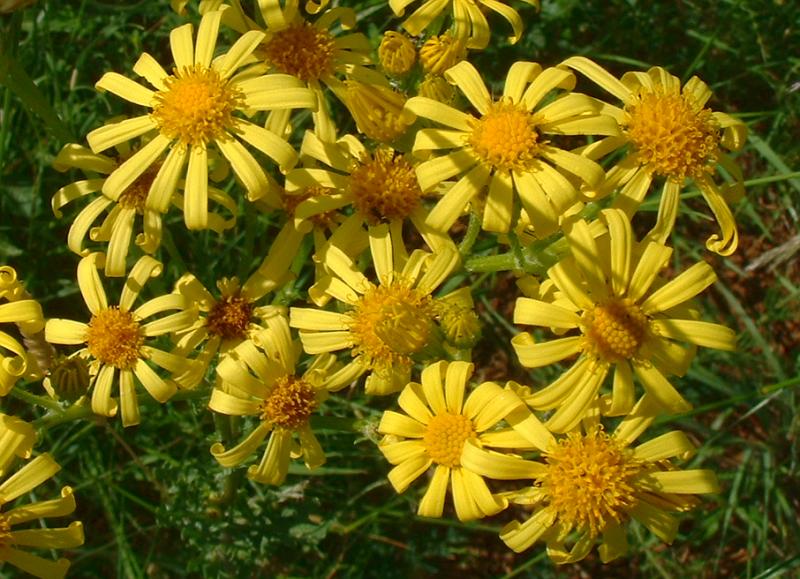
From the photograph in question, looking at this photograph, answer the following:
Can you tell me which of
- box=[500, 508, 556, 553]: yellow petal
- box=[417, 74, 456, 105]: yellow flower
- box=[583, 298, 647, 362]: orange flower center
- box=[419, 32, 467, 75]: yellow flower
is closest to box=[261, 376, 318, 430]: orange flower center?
box=[500, 508, 556, 553]: yellow petal

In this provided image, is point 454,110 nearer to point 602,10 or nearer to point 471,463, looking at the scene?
Answer: point 471,463

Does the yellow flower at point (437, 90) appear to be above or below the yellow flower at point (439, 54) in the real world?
below

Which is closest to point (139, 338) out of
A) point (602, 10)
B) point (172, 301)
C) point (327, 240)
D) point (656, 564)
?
point (172, 301)

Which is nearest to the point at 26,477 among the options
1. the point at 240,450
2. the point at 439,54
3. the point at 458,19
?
the point at 240,450

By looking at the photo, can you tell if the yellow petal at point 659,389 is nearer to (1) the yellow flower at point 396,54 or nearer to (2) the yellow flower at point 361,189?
(2) the yellow flower at point 361,189

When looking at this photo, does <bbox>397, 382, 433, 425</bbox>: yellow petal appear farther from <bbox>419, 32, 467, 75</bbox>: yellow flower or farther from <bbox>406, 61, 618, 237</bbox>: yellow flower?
<bbox>419, 32, 467, 75</bbox>: yellow flower

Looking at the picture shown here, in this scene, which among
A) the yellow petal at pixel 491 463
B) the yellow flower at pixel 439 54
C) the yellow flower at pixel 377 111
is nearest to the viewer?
the yellow petal at pixel 491 463

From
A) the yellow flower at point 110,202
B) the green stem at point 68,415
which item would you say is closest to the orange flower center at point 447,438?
the yellow flower at point 110,202

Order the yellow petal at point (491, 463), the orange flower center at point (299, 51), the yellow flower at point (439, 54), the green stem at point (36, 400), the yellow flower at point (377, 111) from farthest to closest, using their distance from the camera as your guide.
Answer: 1. the orange flower center at point (299, 51)
2. the yellow flower at point (439, 54)
3. the yellow flower at point (377, 111)
4. the green stem at point (36, 400)
5. the yellow petal at point (491, 463)
